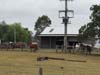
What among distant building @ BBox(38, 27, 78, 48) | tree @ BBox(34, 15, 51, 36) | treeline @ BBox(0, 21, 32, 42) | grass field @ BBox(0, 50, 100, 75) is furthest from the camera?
tree @ BBox(34, 15, 51, 36)

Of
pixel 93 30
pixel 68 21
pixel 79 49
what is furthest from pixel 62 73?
pixel 68 21

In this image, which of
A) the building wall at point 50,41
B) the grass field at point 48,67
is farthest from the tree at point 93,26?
the building wall at point 50,41

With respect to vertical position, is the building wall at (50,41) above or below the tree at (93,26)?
below

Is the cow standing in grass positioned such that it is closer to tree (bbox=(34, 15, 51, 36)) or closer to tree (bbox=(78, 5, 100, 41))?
tree (bbox=(78, 5, 100, 41))

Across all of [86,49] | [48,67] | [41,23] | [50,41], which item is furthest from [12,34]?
[48,67]

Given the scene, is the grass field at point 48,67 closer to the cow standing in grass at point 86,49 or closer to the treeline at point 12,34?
the cow standing in grass at point 86,49

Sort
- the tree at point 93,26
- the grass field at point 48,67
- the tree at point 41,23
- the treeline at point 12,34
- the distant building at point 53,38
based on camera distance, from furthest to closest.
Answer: the tree at point 41,23, the treeline at point 12,34, the distant building at point 53,38, the tree at point 93,26, the grass field at point 48,67

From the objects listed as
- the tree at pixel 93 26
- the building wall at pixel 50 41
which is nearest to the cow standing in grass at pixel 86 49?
the tree at pixel 93 26

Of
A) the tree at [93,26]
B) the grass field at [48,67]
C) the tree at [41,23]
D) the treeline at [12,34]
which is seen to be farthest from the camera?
the tree at [41,23]

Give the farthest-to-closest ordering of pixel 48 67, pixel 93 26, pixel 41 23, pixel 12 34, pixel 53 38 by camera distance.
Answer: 1. pixel 41 23
2. pixel 12 34
3. pixel 53 38
4. pixel 93 26
5. pixel 48 67

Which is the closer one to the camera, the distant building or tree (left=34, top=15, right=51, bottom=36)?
the distant building

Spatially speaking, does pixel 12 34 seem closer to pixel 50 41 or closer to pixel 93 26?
pixel 50 41

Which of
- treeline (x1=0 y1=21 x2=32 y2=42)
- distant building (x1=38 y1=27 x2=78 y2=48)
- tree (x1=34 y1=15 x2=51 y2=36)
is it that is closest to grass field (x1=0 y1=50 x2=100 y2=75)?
distant building (x1=38 y1=27 x2=78 y2=48)

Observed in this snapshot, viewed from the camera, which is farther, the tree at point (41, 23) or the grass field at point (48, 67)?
the tree at point (41, 23)
